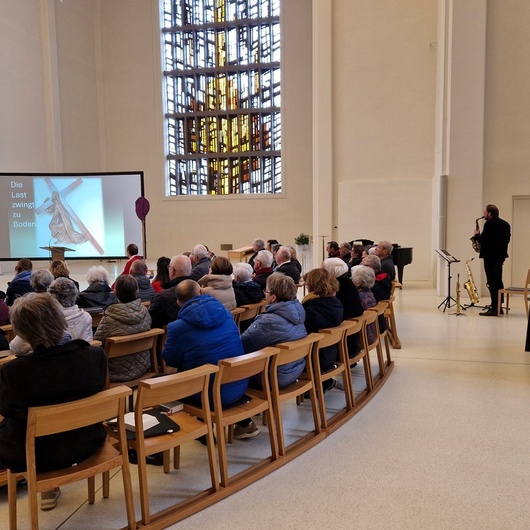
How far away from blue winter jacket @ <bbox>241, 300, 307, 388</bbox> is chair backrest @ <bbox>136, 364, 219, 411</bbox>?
70 centimetres

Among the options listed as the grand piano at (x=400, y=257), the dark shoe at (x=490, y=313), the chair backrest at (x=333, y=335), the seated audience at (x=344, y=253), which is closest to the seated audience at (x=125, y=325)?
the chair backrest at (x=333, y=335)

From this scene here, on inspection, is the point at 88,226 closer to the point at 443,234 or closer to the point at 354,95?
the point at 354,95

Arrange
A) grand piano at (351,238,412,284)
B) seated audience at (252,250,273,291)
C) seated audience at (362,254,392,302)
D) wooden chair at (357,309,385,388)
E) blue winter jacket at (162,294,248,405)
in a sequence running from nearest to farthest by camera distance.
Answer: blue winter jacket at (162,294,248,405), wooden chair at (357,309,385,388), seated audience at (362,254,392,302), seated audience at (252,250,273,291), grand piano at (351,238,412,284)

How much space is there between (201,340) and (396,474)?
127 centimetres

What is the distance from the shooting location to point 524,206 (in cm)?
952

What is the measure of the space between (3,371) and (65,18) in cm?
1728

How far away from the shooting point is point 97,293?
488 cm

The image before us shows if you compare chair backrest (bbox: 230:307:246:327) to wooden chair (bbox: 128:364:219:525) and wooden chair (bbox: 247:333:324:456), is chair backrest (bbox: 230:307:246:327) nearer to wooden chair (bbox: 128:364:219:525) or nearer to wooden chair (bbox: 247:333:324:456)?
wooden chair (bbox: 247:333:324:456)

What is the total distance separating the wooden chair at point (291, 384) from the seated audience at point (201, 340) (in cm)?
18

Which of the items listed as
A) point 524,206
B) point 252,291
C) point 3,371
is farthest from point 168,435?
point 524,206

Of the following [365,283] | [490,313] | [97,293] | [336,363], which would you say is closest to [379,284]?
[365,283]

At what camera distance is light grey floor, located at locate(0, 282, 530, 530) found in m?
2.55

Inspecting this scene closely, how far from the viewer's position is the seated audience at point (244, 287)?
17.1 ft

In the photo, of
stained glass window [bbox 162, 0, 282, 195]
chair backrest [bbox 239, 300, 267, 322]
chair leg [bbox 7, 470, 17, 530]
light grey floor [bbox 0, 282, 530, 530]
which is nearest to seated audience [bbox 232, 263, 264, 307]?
chair backrest [bbox 239, 300, 267, 322]
